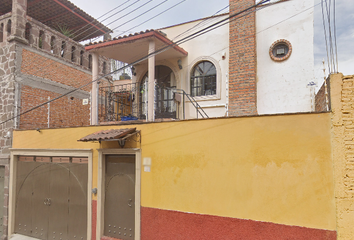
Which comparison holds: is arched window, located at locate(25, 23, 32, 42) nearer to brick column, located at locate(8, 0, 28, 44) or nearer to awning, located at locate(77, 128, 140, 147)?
brick column, located at locate(8, 0, 28, 44)

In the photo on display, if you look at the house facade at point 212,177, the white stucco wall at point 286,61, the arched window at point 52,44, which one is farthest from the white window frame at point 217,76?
the arched window at point 52,44

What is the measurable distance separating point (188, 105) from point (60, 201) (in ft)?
16.4

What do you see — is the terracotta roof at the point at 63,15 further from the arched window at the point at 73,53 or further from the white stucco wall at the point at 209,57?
the white stucco wall at the point at 209,57

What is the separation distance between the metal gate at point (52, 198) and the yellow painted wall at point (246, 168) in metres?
2.35

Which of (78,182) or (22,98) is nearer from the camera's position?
(78,182)

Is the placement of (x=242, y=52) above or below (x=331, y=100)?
above

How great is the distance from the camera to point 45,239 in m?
7.46

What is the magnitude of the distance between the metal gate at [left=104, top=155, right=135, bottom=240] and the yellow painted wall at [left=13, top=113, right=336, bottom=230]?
1.90ft

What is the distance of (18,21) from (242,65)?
7.70m

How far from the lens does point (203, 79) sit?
8.27 meters

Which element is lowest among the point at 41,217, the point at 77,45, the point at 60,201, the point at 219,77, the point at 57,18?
the point at 41,217

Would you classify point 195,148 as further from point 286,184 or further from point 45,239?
point 45,239

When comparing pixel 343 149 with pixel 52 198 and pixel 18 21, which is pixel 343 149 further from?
pixel 18 21

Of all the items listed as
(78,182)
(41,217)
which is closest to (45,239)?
(41,217)
